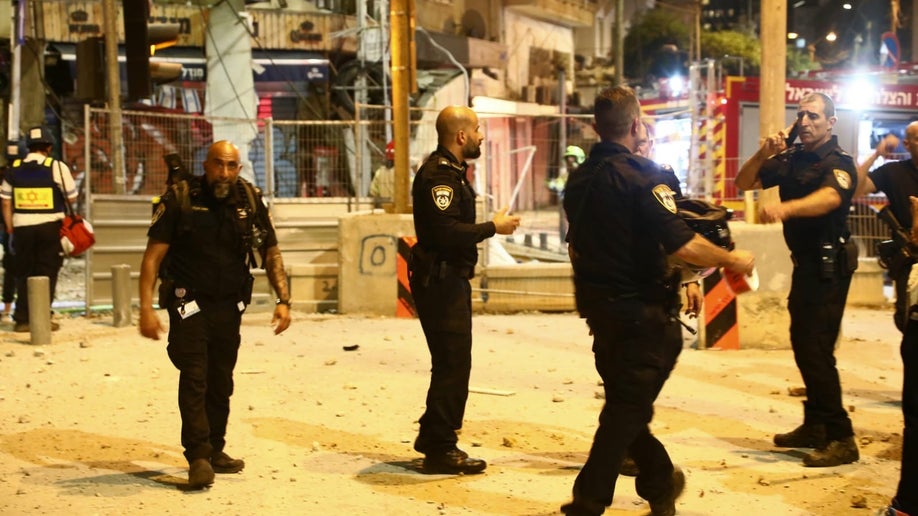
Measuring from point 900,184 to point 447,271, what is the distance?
3212 mm

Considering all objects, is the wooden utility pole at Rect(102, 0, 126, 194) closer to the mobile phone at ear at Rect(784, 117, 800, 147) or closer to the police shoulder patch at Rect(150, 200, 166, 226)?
the police shoulder patch at Rect(150, 200, 166, 226)

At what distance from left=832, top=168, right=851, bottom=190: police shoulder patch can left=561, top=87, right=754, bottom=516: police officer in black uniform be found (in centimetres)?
188

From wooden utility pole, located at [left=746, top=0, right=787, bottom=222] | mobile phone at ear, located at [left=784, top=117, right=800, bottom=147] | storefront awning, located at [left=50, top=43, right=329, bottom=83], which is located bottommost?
mobile phone at ear, located at [left=784, top=117, right=800, bottom=147]

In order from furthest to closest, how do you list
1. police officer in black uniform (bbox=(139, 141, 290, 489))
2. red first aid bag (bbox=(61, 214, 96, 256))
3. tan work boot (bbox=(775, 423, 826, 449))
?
red first aid bag (bbox=(61, 214, 96, 256)) → tan work boot (bbox=(775, 423, 826, 449)) → police officer in black uniform (bbox=(139, 141, 290, 489))

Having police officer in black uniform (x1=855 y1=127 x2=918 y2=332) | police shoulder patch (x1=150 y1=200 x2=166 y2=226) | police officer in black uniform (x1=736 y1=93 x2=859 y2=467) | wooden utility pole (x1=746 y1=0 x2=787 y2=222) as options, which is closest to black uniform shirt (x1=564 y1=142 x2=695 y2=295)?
police officer in black uniform (x1=736 y1=93 x2=859 y2=467)

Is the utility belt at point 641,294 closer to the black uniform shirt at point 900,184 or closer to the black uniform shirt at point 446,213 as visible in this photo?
the black uniform shirt at point 446,213

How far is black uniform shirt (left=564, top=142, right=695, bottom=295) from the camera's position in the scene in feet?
16.7

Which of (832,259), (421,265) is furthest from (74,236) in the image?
(832,259)

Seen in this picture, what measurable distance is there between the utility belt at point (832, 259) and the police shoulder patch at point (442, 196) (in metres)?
2.19

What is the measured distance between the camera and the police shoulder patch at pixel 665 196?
5098mm

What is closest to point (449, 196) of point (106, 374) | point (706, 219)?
point (706, 219)

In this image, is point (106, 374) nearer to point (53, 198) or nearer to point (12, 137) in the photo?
point (53, 198)

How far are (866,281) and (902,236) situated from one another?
696 centimetres

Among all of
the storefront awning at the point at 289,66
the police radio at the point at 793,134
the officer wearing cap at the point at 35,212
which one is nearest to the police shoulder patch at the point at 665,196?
the police radio at the point at 793,134
